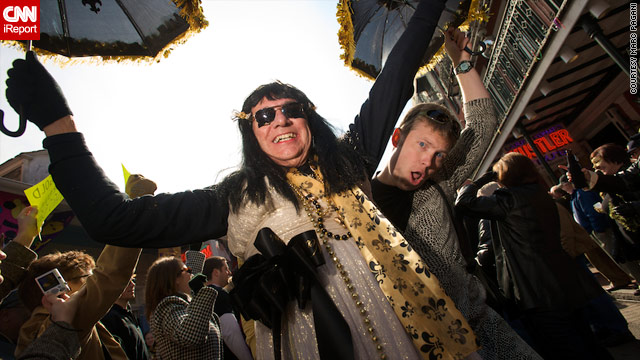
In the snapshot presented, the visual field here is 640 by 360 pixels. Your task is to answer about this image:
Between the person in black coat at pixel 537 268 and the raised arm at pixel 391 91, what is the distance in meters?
1.49

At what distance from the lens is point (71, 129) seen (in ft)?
3.88

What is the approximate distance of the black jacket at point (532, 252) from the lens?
8.13 ft

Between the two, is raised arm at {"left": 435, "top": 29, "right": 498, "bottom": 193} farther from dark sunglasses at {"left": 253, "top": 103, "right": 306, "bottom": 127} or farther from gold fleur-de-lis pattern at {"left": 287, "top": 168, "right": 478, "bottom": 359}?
dark sunglasses at {"left": 253, "top": 103, "right": 306, "bottom": 127}

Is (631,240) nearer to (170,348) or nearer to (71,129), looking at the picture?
(170,348)

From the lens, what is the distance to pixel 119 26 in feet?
6.34

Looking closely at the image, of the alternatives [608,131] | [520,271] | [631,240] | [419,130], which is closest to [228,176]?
[419,130]

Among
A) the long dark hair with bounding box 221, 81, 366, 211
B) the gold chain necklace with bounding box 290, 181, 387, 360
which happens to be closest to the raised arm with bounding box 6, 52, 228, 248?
the long dark hair with bounding box 221, 81, 366, 211

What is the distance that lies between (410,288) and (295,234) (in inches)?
20.1

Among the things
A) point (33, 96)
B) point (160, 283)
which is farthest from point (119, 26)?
point (160, 283)

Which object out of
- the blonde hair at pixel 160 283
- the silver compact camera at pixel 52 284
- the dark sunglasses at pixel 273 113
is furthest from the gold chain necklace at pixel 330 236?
the blonde hair at pixel 160 283

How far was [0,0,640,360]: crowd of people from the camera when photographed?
1120 mm

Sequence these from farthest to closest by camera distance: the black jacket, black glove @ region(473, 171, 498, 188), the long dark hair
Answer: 1. black glove @ region(473, 171, 498, 188)
2. the black jacket
3. the long dark hair

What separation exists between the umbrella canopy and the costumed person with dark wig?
78 centimetres

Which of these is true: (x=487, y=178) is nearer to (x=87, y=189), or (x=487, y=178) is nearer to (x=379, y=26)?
(x=379, y=26)
